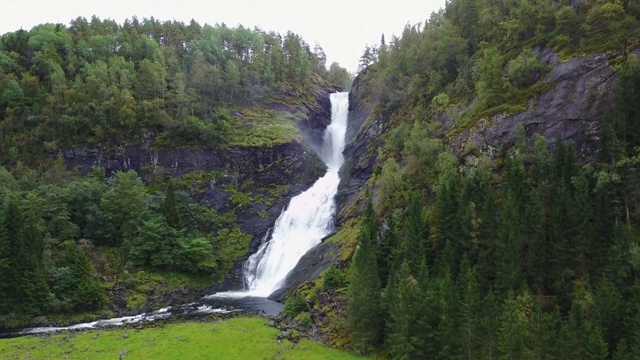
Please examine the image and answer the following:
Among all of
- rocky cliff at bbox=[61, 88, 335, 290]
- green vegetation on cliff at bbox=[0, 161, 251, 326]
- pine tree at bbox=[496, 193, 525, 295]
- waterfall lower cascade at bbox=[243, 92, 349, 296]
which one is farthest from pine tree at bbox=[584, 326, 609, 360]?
rocky cliff at bbox=[61, 88, 335, 290]

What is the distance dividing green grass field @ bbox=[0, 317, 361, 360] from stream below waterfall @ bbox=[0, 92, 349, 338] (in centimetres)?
731

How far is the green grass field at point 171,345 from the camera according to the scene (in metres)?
43.8

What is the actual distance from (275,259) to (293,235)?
268 inches

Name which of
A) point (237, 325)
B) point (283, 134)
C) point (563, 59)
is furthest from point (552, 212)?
point (283, 134)

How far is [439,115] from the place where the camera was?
231 ft

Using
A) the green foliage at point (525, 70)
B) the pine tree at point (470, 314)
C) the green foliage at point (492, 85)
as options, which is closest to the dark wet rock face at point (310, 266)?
the green foliage at point (492, 85)

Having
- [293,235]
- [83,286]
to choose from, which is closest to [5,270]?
[83,286]

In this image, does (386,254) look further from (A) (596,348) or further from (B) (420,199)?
(A) (596,348)

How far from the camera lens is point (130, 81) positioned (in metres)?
115

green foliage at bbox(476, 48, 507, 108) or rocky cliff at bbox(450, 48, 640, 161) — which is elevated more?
green foliage at bbox(476, 48, 507, 108)

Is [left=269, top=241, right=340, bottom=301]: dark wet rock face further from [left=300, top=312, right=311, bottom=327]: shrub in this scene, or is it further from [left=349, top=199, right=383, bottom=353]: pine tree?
[left=349, top=199, right=383, bottom=353]: pine tree

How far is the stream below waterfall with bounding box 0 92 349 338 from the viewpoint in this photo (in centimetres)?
6400

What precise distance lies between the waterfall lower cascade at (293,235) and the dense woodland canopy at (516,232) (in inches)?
846

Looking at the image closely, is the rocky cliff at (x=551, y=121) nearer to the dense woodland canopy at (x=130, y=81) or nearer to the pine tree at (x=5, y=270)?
the pine tree at (x=5, y=270)
